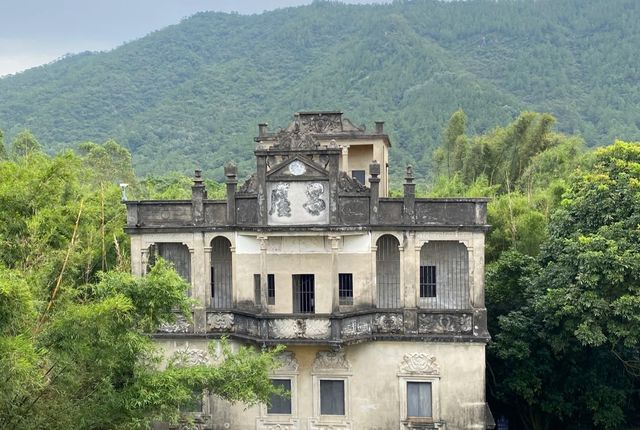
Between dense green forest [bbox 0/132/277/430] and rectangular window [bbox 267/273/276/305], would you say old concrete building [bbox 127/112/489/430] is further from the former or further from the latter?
dense green forest [bbox 0/132/277/430]

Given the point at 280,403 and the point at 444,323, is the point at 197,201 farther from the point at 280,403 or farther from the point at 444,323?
the point at 444,323

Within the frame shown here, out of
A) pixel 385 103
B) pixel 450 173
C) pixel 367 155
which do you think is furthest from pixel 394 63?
pixel 367 155

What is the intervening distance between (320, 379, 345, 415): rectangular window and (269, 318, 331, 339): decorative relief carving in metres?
1.87

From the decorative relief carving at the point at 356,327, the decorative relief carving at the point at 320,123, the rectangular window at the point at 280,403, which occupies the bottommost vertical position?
the rectangular window at the point at 280,403

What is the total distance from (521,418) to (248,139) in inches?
1940

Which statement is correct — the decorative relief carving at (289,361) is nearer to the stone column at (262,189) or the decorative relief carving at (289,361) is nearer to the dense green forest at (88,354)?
the dense green forest at (88,354)

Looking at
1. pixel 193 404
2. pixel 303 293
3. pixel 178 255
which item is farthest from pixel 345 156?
pixel 193 404

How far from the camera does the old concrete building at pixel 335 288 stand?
76.2ft

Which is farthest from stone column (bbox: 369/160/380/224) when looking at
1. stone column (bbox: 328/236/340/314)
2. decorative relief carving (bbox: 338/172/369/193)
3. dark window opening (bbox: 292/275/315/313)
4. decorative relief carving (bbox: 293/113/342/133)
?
decorative relief carving (bbox: 293/113/342/133)

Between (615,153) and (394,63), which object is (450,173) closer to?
(615,153)

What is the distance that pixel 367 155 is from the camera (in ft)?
95.8

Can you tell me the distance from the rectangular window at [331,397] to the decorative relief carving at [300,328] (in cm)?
187

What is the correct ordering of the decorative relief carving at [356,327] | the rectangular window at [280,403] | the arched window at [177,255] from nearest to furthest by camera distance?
the decorative relief carving at [356,327] → the rectangular window at [280,403] → the arched window at [177,255]

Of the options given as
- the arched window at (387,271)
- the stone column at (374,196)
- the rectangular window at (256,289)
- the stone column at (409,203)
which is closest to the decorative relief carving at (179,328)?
Result: the rectangular window at (256,289)
